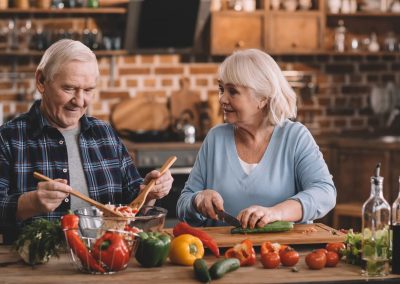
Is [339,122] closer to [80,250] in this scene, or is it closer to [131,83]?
[131,83]

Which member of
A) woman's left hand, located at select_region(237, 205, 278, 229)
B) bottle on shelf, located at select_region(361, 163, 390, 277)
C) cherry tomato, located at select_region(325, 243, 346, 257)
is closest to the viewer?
bottle on shelf, located at select_region(361, 163, 390, 277)

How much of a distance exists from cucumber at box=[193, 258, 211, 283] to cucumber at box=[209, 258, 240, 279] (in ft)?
0.09

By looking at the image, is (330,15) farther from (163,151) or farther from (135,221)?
(135,221)

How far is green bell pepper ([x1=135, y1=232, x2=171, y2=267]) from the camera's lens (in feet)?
8.57

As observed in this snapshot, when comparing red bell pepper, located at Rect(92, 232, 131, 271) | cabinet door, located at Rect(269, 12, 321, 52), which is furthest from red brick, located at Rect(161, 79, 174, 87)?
red bell pepper, located at Rect(92, 232, 131, 271)

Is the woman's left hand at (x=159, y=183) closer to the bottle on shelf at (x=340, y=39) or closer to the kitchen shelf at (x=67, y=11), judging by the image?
the kitchen shelf at (x=67, y=11)

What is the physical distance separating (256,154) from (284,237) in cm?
62

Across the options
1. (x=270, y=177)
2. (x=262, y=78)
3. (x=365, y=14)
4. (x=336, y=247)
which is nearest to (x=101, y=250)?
(x=336, y=247)

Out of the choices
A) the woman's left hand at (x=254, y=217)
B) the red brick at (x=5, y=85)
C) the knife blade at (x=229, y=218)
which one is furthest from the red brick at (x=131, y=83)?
the woman's left hand at (x=254, y=217)

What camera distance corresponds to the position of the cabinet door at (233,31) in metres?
6.53

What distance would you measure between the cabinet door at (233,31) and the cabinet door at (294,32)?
0.12m

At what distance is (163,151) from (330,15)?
6.10 ft

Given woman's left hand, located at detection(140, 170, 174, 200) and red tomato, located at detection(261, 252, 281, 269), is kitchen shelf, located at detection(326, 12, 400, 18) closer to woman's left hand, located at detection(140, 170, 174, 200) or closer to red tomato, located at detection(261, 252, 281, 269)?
woman's left hand, located at detection(140, 170, 174, 200)

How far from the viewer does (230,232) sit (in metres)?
3.04
